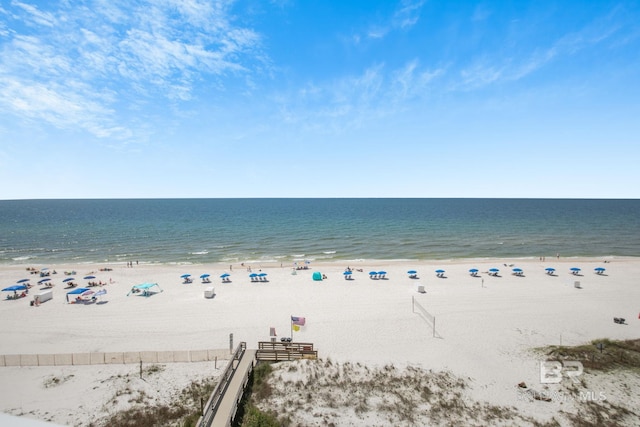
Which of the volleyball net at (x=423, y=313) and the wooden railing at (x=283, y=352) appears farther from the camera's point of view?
the volleyball net at (x=423, y=313)

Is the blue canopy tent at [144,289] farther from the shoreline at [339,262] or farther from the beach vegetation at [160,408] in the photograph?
the beach vegetation at [160,408]

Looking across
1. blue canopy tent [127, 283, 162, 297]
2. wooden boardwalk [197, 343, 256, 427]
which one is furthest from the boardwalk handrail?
blue canopy tent [127, 283, 162, 297]

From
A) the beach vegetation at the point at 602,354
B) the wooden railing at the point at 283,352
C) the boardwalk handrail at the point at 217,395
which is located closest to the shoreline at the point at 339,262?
the wooden railing at the point at 283,352

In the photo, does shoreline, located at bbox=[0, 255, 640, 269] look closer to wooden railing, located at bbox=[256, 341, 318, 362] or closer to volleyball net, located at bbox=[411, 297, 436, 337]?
volleyball net, located at bbox=[411, 297, 436, 337]

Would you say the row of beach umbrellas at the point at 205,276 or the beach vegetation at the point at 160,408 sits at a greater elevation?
the row of beach umbrellas at the point at 205,276

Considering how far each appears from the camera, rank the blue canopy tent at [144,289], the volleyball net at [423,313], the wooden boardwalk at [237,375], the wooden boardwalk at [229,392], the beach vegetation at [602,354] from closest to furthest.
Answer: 1. the wooden boardwalk at [229,392]
2. the wooden boardwalk at [237,375]
3. the beach vegetation at [602,354]
4. the volleyball net at [423,313]
5. the blue canopy tent at [144,289]

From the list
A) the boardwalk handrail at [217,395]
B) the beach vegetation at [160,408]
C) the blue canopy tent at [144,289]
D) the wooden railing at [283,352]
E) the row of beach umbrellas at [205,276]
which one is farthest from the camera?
the row of beach umbrellas at [205,276]

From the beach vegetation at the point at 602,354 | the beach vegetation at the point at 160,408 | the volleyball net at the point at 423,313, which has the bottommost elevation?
the beach vegetation at the point at 160,408
